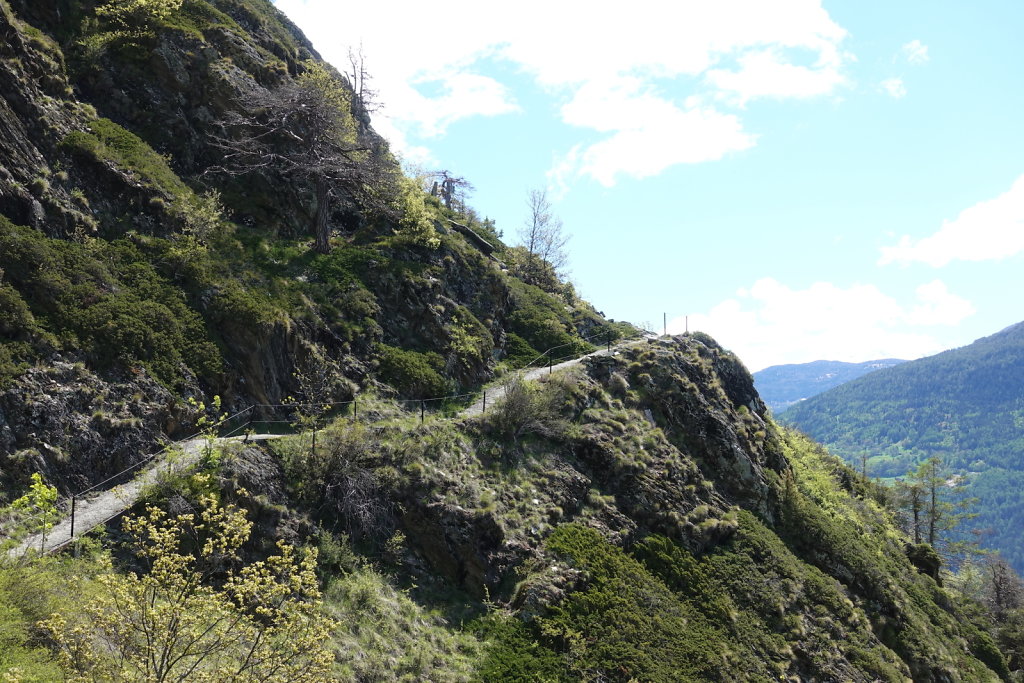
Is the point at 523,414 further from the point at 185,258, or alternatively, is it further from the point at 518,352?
the point at 185,258

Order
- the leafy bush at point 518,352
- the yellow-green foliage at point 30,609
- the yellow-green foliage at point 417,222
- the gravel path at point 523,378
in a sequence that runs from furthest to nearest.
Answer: the leafy bush at point 518,352 → the yellow-green foliage at point 417,222 → the gravel path at point 523,378 → the yellow-green foliage at point 30,609

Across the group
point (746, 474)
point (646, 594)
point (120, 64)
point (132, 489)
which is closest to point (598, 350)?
point (746, 474)

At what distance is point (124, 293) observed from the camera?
62.5ft

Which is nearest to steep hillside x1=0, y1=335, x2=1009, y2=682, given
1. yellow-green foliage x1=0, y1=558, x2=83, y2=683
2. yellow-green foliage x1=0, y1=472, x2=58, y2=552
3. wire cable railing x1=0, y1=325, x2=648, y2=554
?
yellow-green foliage x1=0, y1=558, x2=83, y2=683

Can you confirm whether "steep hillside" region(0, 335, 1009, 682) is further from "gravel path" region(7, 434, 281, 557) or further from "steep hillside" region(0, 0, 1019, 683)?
"gravel path" region(7, 434, 281, 557)

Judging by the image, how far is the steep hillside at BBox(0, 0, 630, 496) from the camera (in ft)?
54.0

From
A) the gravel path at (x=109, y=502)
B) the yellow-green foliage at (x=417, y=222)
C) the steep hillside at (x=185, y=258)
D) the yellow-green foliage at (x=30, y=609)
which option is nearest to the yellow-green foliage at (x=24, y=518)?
the gravel path at (x=109, y=502)

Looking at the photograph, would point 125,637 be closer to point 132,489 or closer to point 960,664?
point 132,489

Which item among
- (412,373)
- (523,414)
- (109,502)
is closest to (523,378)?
(523,414)

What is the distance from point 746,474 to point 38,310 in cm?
2846

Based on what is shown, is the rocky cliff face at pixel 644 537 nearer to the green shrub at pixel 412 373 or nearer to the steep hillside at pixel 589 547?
the steep hillside at pixel 589 547

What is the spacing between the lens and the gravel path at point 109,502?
12938mm

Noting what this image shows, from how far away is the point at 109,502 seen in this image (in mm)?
14781

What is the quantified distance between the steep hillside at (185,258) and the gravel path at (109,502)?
0.70 m
